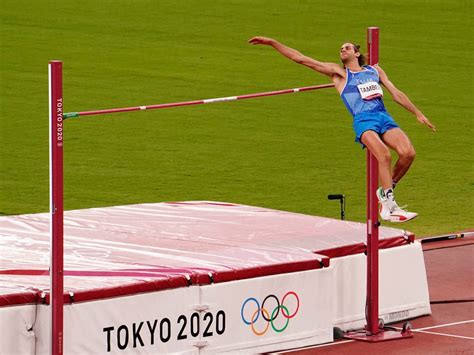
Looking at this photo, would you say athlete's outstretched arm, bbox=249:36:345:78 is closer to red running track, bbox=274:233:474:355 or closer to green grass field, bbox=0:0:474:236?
red running track, bbox=274:233:474:355

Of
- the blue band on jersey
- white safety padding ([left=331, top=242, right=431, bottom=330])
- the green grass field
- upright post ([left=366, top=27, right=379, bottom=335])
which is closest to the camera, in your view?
the blue band on jersey

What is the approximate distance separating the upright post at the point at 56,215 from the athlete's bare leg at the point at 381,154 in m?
2.62

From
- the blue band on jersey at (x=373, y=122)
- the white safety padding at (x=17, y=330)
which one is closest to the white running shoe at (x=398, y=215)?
the blue band on jersey at (x=373, y=122)

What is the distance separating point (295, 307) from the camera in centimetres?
1098

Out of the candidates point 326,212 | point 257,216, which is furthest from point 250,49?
point 257,216

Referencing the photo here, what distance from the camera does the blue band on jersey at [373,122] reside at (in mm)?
10820

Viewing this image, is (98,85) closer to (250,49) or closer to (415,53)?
(250,49)

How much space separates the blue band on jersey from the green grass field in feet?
14.8

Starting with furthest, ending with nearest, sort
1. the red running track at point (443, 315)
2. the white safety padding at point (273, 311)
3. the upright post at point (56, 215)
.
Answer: the red running track at point (443, 315), the white safety padding at point (273, 311), the upright post at point (56, 215)

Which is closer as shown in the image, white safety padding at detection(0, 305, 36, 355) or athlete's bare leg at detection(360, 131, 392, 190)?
white safety padding at detection(0, 305, 36, 355)

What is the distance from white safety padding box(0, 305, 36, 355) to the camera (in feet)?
30.8

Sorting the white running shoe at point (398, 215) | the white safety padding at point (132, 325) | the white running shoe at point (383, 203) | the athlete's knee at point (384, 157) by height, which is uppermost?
the athlete's knee at point (384, 157)

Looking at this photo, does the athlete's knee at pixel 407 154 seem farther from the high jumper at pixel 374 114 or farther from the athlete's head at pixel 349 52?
the athlete's head at pixel 349 52

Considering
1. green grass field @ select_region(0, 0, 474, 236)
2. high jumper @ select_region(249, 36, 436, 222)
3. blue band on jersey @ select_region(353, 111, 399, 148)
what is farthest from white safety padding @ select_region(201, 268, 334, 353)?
green grass field @ select_region(0, 0, 474, 236)
